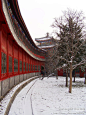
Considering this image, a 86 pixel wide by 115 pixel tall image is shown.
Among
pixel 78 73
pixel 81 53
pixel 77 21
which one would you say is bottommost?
pixel 78 73

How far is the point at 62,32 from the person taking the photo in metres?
14.6

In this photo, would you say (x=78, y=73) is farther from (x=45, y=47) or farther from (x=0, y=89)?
(x=0, y=89)

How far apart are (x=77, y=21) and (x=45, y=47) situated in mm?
36710

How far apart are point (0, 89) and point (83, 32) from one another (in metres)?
9.07

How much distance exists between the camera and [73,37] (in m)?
13.3

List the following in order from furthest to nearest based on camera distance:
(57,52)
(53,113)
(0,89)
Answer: (57,52) < (0,89) < (53,113)

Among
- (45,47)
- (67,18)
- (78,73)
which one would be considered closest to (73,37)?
(67,18)

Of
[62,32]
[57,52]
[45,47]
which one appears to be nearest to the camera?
[62,32]

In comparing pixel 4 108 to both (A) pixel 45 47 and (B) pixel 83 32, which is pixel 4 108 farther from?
(A) pixel 45 47

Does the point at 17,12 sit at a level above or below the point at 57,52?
above

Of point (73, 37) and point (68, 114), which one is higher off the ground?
point (73, 37)

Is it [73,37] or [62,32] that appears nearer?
[73,37]

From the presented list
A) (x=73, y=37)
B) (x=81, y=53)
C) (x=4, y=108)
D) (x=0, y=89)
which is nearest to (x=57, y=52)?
(x=81, y=53)

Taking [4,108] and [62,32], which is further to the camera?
[62,32]
